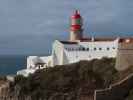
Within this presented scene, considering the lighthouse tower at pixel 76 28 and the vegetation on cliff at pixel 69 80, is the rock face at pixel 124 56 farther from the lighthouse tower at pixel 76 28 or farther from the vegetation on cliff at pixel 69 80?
the lighthouse tower at pixel 76 28

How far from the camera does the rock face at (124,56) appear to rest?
4816 centimetres

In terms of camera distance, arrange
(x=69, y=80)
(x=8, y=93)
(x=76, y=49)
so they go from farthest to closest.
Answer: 1. (x=76, y=49)
2. (x=8, y=93)
3. (x=69, y=80)

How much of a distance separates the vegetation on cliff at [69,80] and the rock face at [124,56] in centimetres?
104

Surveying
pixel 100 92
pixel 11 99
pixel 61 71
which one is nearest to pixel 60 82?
pixel 61 71

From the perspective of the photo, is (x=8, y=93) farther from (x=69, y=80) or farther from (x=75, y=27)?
(x=75, y=27)

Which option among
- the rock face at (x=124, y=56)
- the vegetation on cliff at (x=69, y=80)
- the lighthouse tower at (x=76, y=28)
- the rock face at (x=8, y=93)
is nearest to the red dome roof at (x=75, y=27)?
the lighthouse tower at (x=76, y=28)

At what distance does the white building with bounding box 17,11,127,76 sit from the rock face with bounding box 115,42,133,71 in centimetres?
440

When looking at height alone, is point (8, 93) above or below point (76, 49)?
below

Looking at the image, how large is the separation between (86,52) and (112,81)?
7.26m

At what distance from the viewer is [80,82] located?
50438 millimetres

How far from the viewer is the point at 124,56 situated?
1906 inches

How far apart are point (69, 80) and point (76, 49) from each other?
5252mm

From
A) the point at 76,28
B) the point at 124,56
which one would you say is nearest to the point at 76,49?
the point at 76,28

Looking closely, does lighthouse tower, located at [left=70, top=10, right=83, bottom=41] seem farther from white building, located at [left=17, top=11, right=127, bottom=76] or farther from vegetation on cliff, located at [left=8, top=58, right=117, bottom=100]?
vegetation on cliff, located at [left=8, top=58, right=117, bottom=100]
